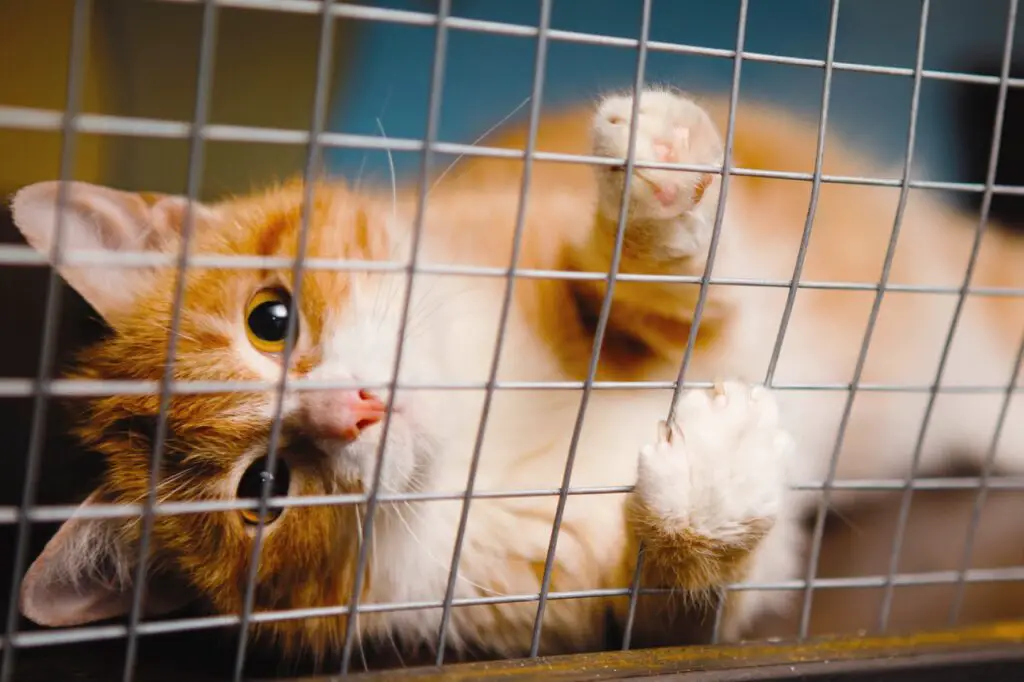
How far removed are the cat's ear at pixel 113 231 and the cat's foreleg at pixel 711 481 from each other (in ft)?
1.78

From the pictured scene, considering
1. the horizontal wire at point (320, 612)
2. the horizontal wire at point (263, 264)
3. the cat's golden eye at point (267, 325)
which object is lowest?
the horizontal wire at point (320, 612)

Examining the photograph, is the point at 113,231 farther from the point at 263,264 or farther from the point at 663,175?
the point at 663,175

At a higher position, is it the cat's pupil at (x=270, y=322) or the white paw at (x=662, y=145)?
the white paw at (x=662, y=145)

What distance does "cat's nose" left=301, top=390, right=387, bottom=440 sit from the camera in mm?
829

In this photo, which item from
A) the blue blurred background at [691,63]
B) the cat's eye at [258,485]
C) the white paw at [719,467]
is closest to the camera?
the white paw at [719,467]

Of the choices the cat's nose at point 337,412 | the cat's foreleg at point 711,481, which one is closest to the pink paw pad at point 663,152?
the cat's foreleg at point 711,481

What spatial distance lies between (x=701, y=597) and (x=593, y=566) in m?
0.13

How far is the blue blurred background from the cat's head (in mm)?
354

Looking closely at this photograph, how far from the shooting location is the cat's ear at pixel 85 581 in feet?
2.74

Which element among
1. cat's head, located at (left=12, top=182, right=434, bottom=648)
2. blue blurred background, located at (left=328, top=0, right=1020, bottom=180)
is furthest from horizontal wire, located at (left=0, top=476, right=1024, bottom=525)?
blue blurred background, located at (left=328, top=0, right=1020, bottom=180)

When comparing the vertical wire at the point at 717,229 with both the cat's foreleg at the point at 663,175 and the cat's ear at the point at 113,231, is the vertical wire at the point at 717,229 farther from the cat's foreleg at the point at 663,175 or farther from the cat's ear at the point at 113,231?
the cat's ear at the point at 113,231

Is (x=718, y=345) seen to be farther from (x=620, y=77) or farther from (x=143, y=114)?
(x=143, y=114)

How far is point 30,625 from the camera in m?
0.94

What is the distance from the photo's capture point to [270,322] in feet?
3.00
